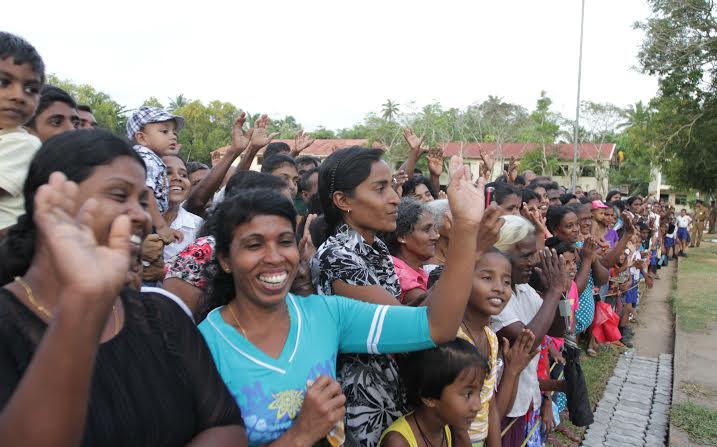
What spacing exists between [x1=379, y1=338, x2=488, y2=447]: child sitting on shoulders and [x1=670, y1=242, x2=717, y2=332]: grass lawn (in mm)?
7688

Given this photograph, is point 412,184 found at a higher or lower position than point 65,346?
higher

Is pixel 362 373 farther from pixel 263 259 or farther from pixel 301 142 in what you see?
pixel 301 142

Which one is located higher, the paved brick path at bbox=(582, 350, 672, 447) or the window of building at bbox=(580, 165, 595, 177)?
the window of building at bbox=(580, 165, 595, 177)

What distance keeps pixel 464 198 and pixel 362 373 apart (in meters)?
0.80

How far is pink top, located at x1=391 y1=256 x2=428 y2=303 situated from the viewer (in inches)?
109

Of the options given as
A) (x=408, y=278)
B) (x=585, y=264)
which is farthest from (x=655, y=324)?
(x=408, y=278)

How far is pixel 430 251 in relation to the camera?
321 centimetres

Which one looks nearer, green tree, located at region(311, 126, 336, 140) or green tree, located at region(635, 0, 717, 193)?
green tree, located at region(635, 0, 717, 193)

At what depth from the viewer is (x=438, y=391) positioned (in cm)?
227

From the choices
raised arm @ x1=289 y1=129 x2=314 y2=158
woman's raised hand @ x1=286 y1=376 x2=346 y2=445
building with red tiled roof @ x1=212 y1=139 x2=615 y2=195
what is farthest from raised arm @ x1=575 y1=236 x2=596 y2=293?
building with red tiled roof @ x1=212 y1=139 x2=615 y2=195

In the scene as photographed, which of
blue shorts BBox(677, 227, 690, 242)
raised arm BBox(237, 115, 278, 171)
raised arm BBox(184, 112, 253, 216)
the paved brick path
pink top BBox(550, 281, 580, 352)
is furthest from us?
blue shorts BBox(677, 227, 690, 242)

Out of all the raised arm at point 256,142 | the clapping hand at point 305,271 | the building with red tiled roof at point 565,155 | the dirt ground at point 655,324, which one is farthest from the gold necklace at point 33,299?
the building with red tiled roof at point 565,155

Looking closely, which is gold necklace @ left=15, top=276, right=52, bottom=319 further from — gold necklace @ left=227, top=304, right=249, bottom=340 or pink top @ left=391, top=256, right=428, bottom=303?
pink top @ left=391, top=256, right=428, bottom=303

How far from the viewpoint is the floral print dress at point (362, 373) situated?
218cm
